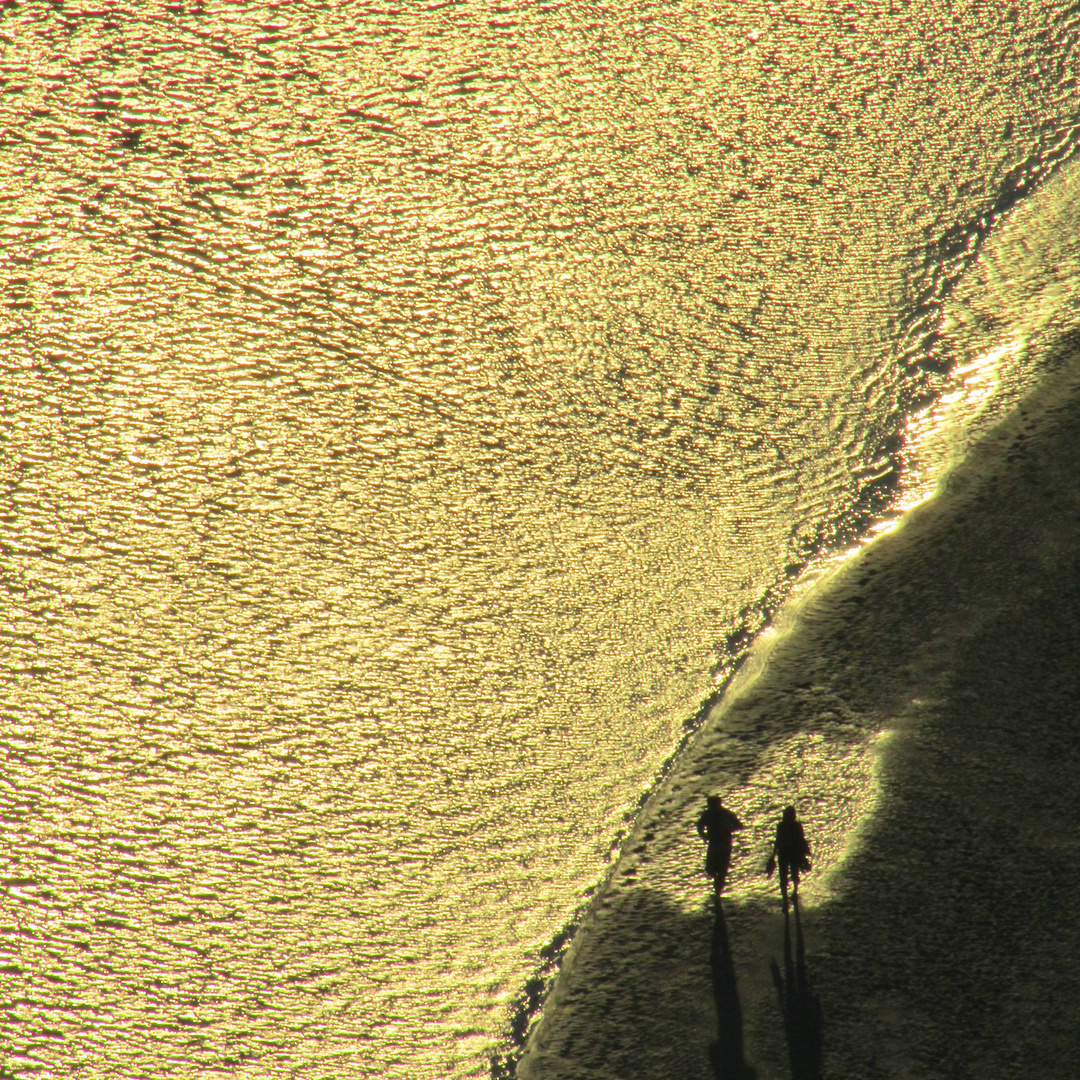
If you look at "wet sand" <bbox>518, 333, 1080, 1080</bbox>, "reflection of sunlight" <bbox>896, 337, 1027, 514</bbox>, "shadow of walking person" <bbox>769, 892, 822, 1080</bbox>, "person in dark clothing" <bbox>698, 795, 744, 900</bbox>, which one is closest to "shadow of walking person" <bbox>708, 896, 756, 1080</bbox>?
"wet sand" <bbox>518, 333, 1080, 1080</bbox>

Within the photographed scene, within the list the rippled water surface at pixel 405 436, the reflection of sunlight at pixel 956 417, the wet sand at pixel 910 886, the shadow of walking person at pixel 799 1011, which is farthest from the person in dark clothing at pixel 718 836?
the reflection of sunlight at pixel 956 417

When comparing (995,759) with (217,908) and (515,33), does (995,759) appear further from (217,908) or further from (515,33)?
(515,33)

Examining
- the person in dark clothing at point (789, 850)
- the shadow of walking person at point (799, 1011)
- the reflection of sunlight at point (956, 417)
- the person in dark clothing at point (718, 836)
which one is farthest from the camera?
the reflection of sunlight at point (956, 417)

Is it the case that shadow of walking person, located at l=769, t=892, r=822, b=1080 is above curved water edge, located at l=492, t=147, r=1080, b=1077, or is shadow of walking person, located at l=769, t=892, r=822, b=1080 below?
below

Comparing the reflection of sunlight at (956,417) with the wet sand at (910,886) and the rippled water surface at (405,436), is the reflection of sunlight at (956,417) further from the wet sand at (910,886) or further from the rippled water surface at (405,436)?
the wet sand at (910,886)

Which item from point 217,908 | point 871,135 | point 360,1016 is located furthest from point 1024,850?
point 871,135

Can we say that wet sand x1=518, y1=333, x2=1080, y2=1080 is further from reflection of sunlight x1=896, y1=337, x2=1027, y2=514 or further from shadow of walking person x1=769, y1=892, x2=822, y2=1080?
reflection of sunlight x1=896, y1=337, x2=1027, y2=514
